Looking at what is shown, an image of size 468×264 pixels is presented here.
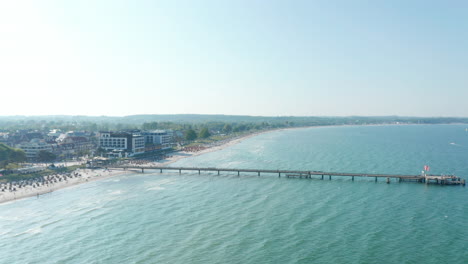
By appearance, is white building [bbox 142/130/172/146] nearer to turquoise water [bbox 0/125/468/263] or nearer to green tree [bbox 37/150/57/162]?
green tree [bbox 37/150/57/162]

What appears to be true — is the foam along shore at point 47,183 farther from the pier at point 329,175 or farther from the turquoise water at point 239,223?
the pier at point 329,175

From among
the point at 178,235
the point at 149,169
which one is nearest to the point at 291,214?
the point at 178,235

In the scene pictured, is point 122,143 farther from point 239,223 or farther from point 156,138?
point 239,223

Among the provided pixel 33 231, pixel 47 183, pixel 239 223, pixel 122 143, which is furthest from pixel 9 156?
pixel 239 223

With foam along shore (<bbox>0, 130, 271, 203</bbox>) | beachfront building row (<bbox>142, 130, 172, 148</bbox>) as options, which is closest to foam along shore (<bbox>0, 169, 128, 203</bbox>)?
foam along shore (<bbox>0, 130, 271, 203</bbox>)

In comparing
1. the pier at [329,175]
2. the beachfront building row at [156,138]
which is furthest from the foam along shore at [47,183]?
the beachfront building row at [156,138]

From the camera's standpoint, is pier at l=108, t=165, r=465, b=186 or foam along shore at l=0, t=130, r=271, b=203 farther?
pier at l=108, t=165, r=465, b=186
